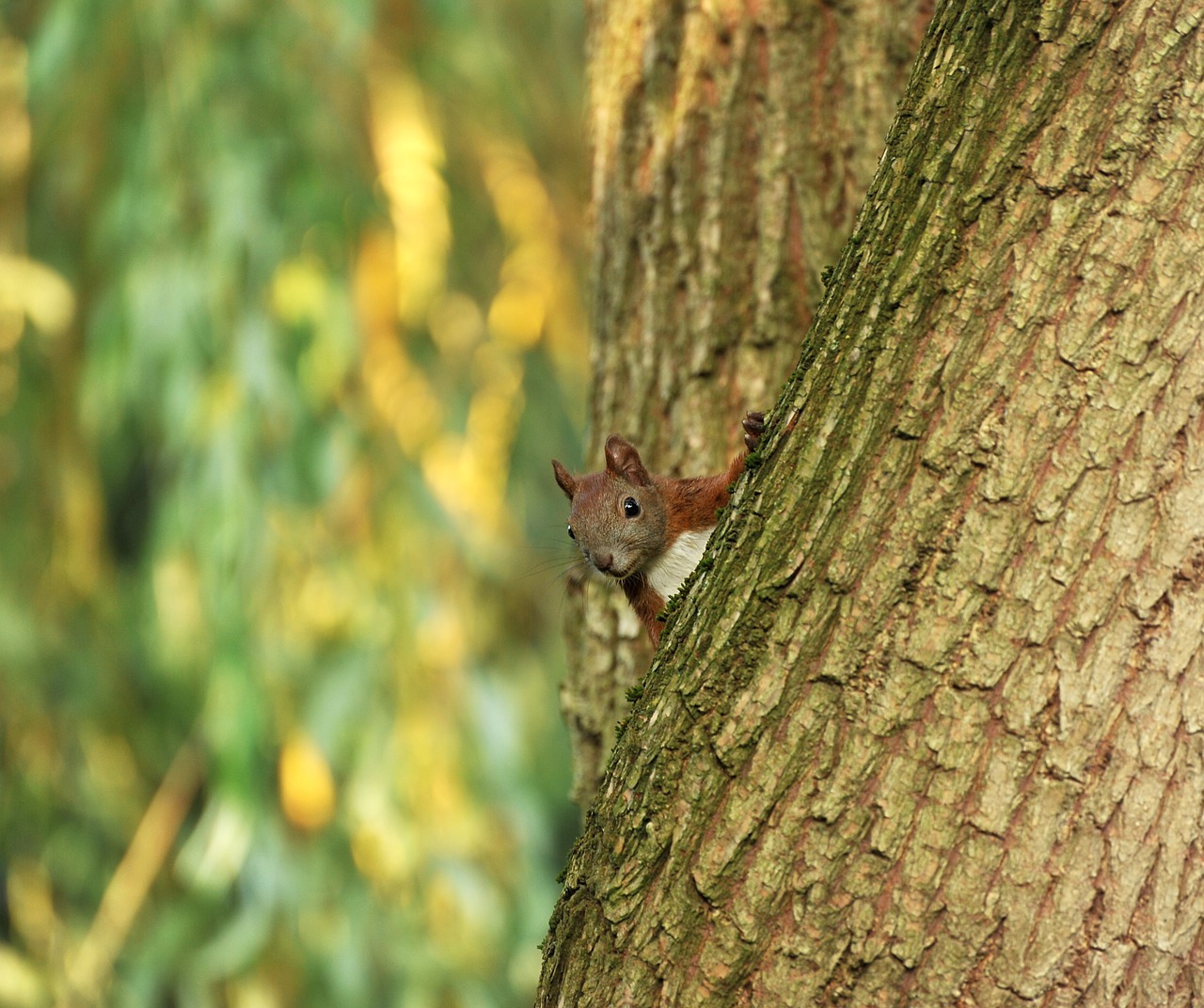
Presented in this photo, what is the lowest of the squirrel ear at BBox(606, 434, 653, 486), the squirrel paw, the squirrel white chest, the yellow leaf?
the yellow leaf

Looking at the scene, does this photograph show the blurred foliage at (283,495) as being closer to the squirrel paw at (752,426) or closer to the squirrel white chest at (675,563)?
the squirrel white chest at (675,563)

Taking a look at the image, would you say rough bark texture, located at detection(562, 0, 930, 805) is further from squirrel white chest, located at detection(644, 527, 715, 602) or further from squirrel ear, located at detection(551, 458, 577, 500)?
squirrel ear, located at detection(551, 458, 577, 500)

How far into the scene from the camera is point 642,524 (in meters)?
2.71

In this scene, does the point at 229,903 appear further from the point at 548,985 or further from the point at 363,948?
the point at 548,985

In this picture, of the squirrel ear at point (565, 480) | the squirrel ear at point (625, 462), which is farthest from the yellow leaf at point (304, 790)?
the squirrel ear at point (625, 462)

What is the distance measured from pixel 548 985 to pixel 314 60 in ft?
10.4

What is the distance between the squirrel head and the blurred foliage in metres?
1.24

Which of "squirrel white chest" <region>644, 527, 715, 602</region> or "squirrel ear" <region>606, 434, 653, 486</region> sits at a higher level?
"squirrel ear" <region>606, 434, 653, 486</region>

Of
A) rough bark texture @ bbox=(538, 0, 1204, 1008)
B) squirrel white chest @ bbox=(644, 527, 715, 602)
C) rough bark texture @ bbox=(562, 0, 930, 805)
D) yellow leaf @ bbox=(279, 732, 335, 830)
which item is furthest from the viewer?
yellow leaf @ bbox=(279, 732, 335, 830)

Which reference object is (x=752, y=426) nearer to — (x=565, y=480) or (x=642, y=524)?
(x=642, y=524)

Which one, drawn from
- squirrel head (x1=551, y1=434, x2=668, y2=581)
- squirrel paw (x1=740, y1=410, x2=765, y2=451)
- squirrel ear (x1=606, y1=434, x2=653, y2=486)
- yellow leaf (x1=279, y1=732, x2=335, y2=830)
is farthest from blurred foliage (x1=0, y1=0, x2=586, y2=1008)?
squirrel paw (x1=740, y1=410, x2=765, y2=451)

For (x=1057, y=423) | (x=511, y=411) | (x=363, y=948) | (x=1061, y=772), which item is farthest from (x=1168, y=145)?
(x=363, y=948)

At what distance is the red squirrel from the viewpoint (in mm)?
2621

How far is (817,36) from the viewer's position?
8.32 ft
